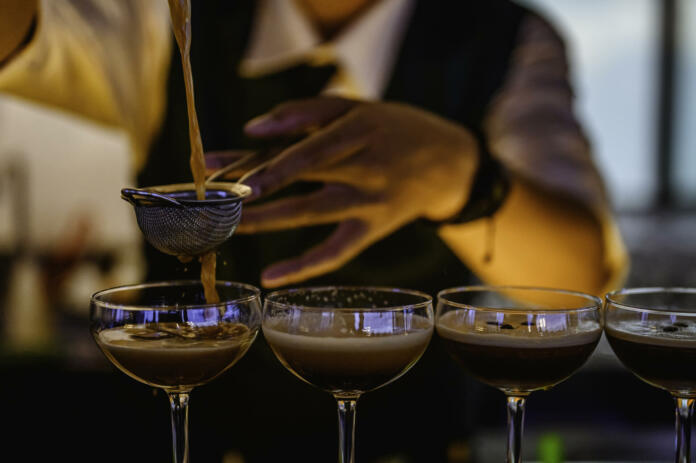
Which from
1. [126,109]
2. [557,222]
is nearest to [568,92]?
[557,222]

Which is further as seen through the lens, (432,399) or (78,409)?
(78,409)

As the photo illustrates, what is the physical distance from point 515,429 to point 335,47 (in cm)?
118

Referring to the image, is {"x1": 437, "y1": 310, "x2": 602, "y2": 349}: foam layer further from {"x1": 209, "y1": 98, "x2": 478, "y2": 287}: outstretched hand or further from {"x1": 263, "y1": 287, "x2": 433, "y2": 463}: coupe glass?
{"x1": 209, "y1": 98, "x2": 478, "y2": 287}: outstretched hand

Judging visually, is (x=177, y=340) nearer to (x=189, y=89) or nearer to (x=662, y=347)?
(x=189, y=89)

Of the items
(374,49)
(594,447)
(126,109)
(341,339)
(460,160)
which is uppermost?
(374,49)

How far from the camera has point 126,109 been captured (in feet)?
6.02

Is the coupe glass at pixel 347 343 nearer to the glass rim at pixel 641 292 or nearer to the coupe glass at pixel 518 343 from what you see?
the coupe glass at pixel 518 343

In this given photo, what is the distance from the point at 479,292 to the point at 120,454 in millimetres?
2089

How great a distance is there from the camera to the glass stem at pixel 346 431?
98 centimetres

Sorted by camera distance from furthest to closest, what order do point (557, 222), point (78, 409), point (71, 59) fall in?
point (78, 409) → point (557, 222) → point (71, 59)

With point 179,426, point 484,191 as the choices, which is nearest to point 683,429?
point 484,191

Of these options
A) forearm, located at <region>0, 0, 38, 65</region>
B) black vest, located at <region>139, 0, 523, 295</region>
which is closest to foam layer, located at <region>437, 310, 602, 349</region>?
black vest, located at <region>139, 0, 523, 295</region>

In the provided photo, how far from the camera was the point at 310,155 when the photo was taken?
3.45ft

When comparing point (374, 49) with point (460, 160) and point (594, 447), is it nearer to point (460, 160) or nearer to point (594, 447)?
point (460, 160)
